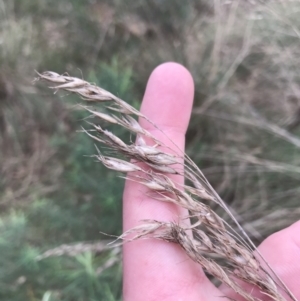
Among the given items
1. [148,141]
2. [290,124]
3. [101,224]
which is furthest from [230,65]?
[101,224]

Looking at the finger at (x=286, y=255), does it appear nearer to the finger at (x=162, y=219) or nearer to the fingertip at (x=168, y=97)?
the finger at (x=162, y=219)

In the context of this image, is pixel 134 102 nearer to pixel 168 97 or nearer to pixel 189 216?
pixel 168 97

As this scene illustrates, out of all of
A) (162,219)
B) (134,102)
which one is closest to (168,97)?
(134,102)

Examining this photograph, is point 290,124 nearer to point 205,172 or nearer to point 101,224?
point 205,172

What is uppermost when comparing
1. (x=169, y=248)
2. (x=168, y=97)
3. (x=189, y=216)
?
(x=168, y=97)

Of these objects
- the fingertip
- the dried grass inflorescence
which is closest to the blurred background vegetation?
the fingertip
